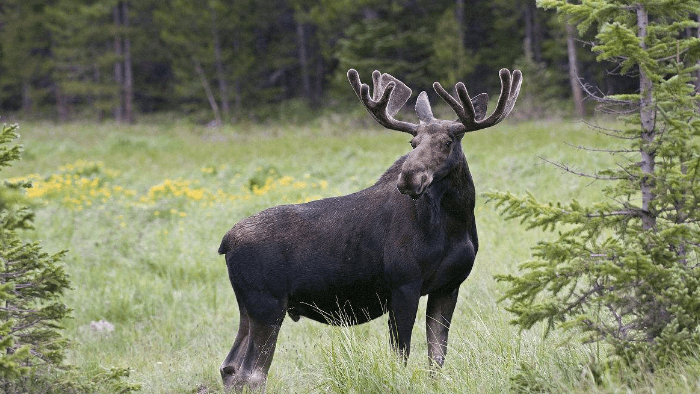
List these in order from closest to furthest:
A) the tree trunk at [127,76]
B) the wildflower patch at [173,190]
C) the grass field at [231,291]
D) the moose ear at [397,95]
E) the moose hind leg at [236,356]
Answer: the grass field at [231,291], the moose hind leg at [236,356], the moose ear at [397,95], the wildflower patch at [173,190], the tree trunk at [127,76]

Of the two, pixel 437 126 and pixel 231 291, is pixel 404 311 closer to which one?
pixel 437 126

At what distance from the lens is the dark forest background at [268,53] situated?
3192 cm

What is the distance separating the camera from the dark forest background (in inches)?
1257

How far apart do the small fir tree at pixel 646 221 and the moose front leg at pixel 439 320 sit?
100 centimetres

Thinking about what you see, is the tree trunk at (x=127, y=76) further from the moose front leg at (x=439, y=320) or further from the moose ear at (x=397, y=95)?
the moose front leg at (x=439, y=320)

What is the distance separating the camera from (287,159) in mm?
18938

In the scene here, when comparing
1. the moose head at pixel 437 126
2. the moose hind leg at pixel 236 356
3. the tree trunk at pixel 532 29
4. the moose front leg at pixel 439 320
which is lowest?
the moose hind leg at pixel 236 356

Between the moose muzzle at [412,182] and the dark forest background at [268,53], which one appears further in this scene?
the dark forest background at [268,53]

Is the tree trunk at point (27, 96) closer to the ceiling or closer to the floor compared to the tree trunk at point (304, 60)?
closer to the floor

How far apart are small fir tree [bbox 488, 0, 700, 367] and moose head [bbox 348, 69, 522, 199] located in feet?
1.70

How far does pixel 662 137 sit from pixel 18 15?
154 ft

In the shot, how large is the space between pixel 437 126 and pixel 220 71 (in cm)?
3421

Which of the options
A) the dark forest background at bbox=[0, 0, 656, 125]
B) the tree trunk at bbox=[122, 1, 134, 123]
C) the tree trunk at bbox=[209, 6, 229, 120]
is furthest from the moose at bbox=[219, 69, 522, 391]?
the tree trunk at bbox=[122, 1, 134, 123]

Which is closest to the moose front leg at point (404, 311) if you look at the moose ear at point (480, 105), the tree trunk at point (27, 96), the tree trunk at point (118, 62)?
the moose ear at point (480, 105)
